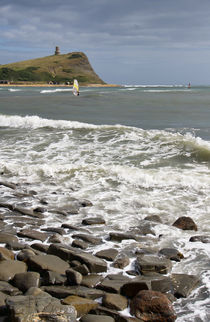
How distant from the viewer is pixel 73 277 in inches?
173

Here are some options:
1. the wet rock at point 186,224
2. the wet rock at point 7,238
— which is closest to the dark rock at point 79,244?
the wet rock at point 7,238

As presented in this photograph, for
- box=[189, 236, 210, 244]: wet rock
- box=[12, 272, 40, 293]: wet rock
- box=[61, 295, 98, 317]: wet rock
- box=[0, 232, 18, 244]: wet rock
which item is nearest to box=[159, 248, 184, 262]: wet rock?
box=[189, 236, 210, 244]: wet rock

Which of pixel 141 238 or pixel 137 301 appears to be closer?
pixel 137 301

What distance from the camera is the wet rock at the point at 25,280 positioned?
4148 mm

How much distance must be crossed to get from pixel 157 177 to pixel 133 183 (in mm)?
751

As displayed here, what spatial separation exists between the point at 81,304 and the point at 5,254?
1.53m

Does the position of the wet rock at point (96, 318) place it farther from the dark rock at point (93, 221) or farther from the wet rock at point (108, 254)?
the dark rock at point (93, 221)

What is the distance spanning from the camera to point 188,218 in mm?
6594

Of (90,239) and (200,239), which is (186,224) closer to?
(200,239)

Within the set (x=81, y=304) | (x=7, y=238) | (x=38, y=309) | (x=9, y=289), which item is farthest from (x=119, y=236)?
(x=38, y=309)

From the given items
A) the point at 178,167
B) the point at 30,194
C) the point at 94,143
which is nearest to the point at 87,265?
the point at 30,194

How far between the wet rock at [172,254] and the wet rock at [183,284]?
581 mm

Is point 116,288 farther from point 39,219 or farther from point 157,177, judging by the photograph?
point 157,177

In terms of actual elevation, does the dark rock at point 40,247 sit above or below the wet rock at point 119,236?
above
